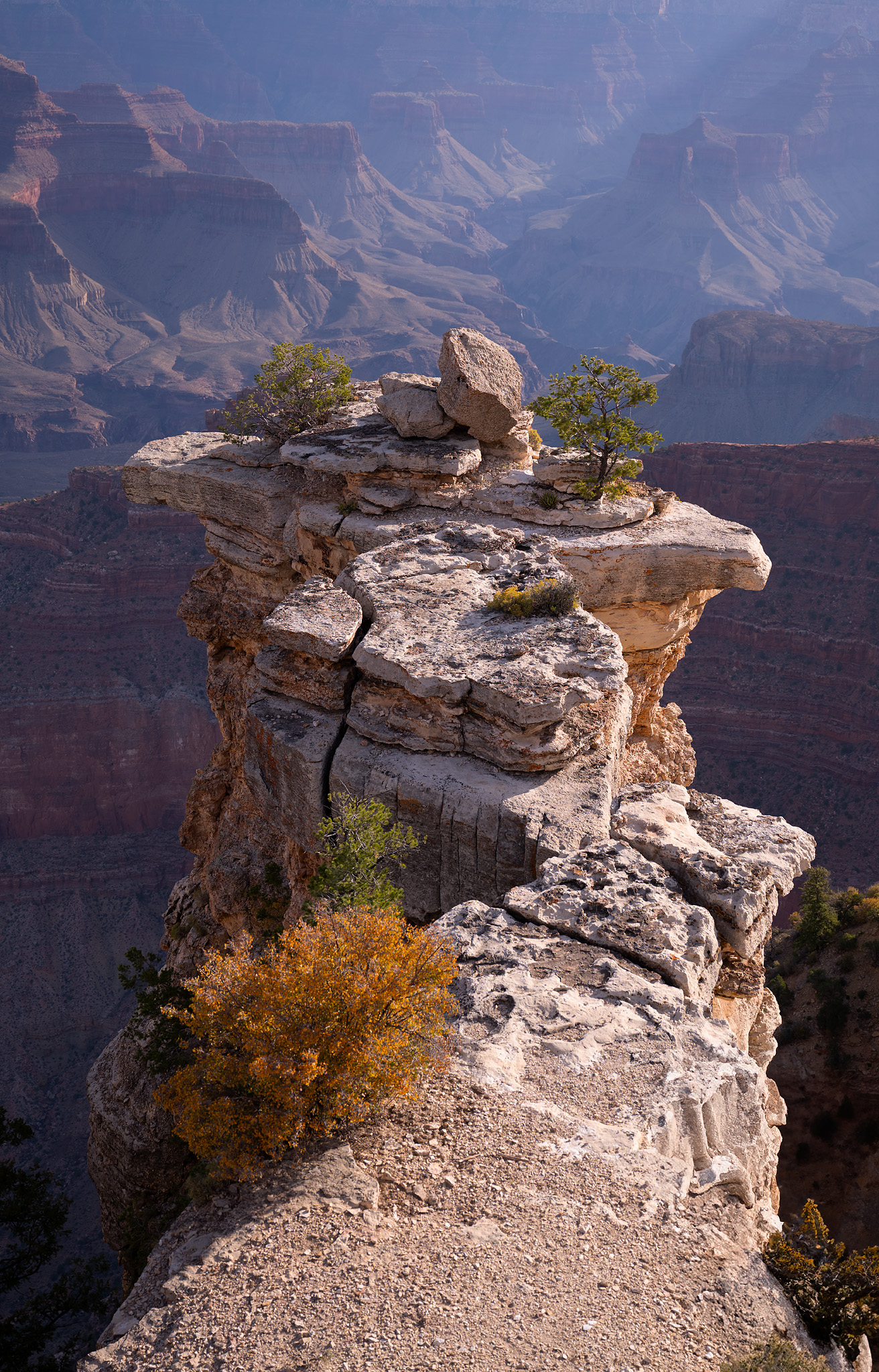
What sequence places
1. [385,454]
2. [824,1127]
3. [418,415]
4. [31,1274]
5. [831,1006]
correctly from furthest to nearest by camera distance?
[831,1006] < [824,1127] < [418,415] < [385,454] < [31,1274]

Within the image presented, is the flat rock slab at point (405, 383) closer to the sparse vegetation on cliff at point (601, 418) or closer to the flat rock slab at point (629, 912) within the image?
the sparse vegetation on cliff at point (601, 418)

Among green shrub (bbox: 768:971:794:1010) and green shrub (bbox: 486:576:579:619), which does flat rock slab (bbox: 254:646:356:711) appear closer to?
green shrub (bbox: 486:576:579:619)

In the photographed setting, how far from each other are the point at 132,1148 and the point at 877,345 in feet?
443

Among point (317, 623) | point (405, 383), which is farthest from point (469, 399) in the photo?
point (317, 623)

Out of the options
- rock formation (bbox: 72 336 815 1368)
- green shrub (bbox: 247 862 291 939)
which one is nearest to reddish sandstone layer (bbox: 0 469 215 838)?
rock formation (bbox: 72 336 815 1368)

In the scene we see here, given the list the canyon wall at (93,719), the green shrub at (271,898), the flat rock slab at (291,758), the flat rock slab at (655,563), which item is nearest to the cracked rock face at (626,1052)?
the flat rock slab at (291,758)

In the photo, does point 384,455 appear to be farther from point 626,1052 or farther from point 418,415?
point 626,1052

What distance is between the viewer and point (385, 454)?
1809 centimetres

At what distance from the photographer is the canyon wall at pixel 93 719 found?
199ft

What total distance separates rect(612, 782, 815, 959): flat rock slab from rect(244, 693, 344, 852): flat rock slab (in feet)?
12.8

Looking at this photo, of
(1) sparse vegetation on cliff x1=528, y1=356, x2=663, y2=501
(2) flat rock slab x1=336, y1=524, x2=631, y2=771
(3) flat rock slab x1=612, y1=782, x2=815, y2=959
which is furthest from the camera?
(1) sparse vegetation on cliff x1=528, y1=356, x2=663, y2=501

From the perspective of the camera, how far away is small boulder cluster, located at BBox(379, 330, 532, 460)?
17.7m

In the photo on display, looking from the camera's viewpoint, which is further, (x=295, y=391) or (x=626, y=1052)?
(x=295, y=391)

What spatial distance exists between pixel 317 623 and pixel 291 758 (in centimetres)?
202
